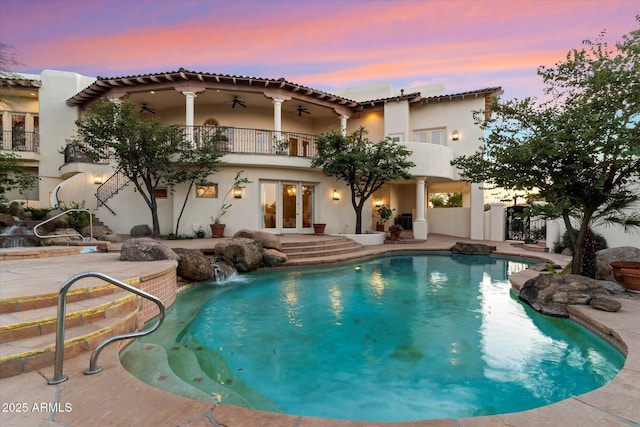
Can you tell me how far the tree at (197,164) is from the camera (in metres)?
12.7

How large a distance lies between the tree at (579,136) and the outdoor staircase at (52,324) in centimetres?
758

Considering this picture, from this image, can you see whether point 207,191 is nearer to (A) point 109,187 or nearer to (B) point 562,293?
(A) point 109,187

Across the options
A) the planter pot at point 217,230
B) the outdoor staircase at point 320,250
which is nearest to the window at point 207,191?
the planter pot at point 217,230

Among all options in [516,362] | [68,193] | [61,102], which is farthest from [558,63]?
[61,102]

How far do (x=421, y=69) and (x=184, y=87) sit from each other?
13335 mm

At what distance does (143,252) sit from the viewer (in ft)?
23.0

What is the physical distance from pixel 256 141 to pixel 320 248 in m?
6.98

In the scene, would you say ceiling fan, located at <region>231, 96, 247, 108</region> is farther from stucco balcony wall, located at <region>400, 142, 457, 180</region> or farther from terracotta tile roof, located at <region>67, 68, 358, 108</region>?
stucco balcony wall, located at <region>400, 142, 457, 180</region>

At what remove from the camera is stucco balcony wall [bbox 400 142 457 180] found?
53.5ft

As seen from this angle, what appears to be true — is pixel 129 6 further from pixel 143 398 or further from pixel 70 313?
pixel 143 398

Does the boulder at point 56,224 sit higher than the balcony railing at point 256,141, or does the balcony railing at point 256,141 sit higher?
the balcony railing at point 256,141

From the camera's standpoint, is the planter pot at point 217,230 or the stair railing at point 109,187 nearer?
the planter pot at point 217,230

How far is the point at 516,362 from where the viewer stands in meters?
3.97

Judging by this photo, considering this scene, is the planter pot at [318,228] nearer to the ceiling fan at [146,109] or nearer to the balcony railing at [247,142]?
the balcony railing at [247,142]
